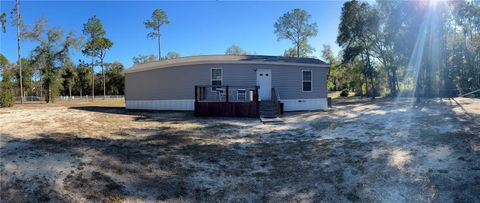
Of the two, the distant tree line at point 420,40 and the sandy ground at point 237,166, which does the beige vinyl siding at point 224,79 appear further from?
the sandy ground at point 237,166

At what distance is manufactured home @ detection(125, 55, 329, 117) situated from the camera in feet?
47.2

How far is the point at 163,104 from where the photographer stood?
15.8 meters

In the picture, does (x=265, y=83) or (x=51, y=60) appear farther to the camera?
(x=51, y=60)

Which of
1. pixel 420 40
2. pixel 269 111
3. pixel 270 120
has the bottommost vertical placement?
pixel 270 120

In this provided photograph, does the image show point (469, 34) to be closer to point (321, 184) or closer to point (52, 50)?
point (321, 184)

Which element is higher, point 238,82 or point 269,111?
point 238,82

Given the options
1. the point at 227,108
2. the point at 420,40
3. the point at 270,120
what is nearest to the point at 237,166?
the point at 270,120

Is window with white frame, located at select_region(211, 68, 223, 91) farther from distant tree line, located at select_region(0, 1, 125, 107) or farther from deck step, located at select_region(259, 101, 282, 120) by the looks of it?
distant tree line, located at select_region(0, 1, 125, 107)

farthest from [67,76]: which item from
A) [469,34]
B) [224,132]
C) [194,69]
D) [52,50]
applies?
[469,34]

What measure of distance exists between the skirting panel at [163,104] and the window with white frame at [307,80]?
6.12 metres

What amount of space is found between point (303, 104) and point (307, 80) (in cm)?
135

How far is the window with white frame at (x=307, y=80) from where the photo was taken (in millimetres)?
15602

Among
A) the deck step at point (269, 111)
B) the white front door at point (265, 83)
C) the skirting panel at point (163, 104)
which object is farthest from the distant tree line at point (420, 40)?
the skirting panel at point (163, 104)

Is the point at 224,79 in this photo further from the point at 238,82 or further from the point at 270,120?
the point at 270,120
